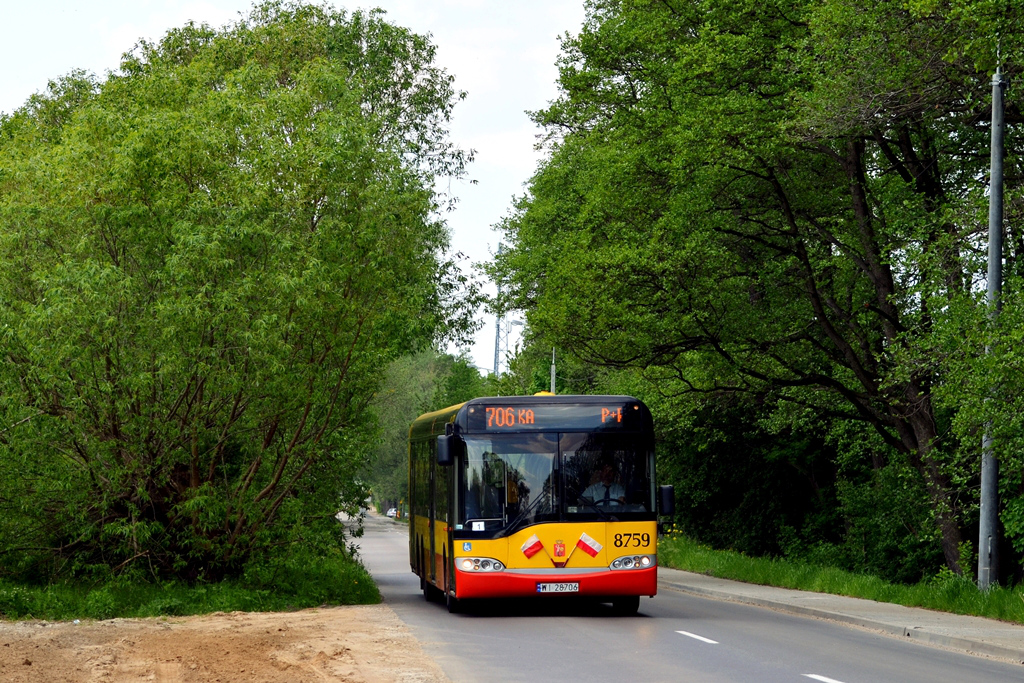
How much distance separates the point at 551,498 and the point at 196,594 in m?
5.72

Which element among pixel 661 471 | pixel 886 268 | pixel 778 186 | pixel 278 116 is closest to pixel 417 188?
pixel 278 116

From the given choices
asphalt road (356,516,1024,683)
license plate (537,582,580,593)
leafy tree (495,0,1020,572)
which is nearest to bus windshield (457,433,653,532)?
license plate (537,582,580,593)

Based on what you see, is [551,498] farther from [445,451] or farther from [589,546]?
[445,451]

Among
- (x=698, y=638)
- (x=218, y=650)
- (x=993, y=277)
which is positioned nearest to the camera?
(x=218, y=650)

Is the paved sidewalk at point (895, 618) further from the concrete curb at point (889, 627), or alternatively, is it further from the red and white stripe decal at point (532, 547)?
the red and white stripe decal at point (532, 547)

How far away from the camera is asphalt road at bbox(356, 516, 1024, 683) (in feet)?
41.4

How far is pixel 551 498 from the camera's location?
18922mm

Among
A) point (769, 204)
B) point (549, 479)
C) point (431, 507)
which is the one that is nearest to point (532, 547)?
point (549, 479)

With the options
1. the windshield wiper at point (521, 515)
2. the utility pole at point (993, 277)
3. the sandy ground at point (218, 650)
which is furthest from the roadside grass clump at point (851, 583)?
the sandy ground at point (218, 650)

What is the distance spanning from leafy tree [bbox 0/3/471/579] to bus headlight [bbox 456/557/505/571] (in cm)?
393

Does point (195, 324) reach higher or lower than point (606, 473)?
higher

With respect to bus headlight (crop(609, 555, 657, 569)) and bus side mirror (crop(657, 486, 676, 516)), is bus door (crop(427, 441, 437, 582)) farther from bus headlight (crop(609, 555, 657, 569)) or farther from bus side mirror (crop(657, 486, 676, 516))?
bus side mirror (crop(657, 486, 676, 516))

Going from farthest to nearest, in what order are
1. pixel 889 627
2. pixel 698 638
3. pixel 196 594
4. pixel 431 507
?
1. pixel 431 507
2. pixel 196 594
3. pixel 889 627
4. pixel 698 638

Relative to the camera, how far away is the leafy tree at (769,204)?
75.7 feet
